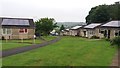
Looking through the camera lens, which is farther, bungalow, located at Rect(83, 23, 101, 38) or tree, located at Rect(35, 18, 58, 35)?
tree, located at Rect(35, 18, 58, 35)

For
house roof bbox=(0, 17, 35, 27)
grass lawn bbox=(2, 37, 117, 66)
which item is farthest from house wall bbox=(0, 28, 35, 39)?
grass lawn bbox=(2, 37, 117, 66)

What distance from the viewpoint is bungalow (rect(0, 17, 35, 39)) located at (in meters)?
52.1

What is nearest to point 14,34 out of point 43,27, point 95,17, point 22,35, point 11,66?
point 22,35

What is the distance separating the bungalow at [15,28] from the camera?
52.1 meters

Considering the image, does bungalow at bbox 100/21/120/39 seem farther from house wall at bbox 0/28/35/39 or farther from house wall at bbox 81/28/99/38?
house wall at bbox 0/28/35/39

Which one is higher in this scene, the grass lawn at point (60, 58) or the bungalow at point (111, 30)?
the bungalow at point (111, 30)

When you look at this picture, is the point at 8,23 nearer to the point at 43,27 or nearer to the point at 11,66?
the point at 43,27

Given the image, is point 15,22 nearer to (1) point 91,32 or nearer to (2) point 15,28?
(2) point 15,28

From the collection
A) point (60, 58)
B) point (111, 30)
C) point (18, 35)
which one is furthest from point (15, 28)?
point (60, 58)

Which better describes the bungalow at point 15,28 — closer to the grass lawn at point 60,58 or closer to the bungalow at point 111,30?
the bungalow at point 111,30

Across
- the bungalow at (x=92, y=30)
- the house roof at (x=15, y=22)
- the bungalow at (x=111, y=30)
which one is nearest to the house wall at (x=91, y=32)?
the bungalow at (x=92, y=30)

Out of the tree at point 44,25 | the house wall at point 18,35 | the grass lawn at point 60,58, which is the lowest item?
the grass lawn at point 60,58

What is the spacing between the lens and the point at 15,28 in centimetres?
5275

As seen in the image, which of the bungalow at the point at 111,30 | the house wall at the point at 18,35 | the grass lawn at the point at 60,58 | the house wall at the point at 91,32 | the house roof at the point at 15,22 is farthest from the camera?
the house wall at the point at 91,32
